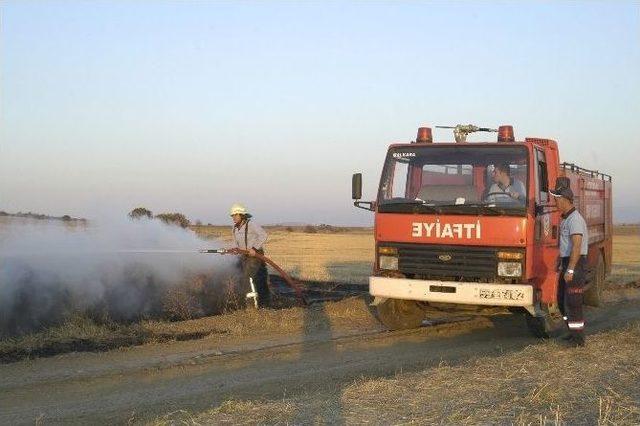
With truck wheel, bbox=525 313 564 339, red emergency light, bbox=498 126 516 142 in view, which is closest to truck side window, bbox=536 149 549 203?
red emergency light, bbox=498 126 516 142

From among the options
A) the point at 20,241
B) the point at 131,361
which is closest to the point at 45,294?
the point at 20,241

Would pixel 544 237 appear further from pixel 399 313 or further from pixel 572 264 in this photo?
pixel 399 313

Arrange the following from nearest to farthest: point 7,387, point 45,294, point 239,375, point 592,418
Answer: point 592,418
point 7,387
point 239,375
point 45,294

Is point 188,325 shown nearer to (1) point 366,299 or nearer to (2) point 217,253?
(2) point 217,253

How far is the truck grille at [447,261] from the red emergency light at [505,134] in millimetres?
1737

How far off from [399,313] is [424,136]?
2.85 meters

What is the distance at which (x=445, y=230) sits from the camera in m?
10.3

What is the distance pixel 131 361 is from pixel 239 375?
5.14ft

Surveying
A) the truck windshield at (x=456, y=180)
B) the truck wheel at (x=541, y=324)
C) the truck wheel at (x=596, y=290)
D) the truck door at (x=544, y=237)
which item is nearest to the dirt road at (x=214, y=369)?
the truck wheel at (x=541, y=324)

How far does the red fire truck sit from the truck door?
1cm

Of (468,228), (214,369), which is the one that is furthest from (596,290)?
(214,369)

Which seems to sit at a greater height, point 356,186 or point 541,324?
point 356,186

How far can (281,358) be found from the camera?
9477 millimetres

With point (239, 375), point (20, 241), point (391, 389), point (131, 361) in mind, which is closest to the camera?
point (391, 389)
